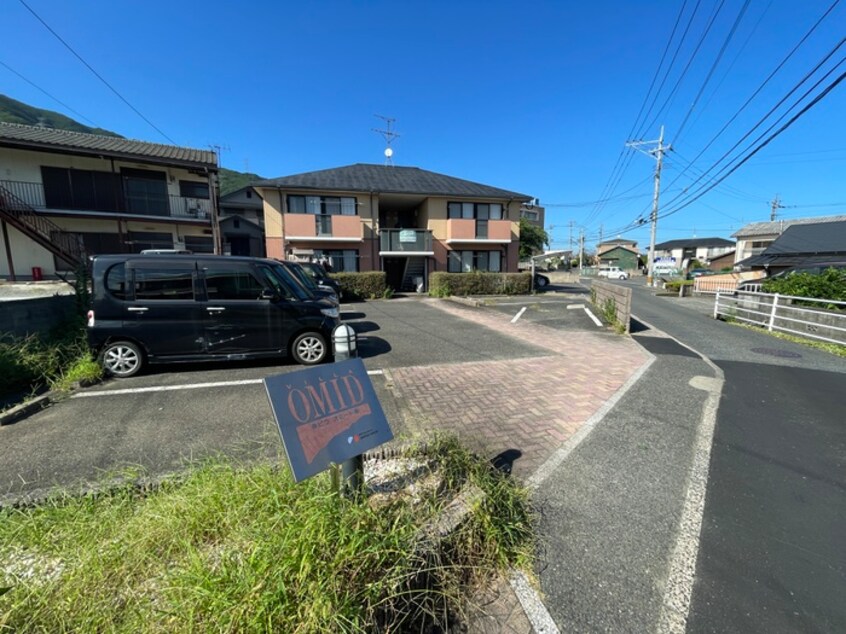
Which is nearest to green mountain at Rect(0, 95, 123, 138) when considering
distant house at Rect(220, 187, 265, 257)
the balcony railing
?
distant house at Rect(220, 187, 265, 257)

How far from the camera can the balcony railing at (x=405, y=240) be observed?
20078 millimetres

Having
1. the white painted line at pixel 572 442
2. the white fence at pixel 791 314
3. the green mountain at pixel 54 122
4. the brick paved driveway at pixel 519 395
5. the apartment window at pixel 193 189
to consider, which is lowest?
the white painted line at pixel 572 442

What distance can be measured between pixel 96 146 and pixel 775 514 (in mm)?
23970

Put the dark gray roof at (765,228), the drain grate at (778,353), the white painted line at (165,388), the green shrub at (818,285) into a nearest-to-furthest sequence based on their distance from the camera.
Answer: the white painted line at (165,388) < the drain grate at (778,353) < the green shrub at (818,285) < the dark gray roof at (765,228)

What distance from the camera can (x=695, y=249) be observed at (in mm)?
62938

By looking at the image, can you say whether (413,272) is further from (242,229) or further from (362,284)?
(242,229)

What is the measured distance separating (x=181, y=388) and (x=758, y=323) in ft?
45.7

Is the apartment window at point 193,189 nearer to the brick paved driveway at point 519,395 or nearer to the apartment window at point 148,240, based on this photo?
the apartment window at point 148,240

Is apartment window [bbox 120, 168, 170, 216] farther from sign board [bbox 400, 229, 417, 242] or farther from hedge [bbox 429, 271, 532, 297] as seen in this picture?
hedge [bbox 429, 271, 532, 297]

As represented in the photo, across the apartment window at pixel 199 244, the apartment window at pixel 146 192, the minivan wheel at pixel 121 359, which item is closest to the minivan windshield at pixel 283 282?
the minivan wheel at pixel 121 359

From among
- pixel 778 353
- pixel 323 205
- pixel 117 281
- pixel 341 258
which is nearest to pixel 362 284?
pixel 341 258

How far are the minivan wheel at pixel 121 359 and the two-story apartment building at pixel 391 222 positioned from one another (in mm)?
13172

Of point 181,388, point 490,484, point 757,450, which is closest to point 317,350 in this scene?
point 181,388

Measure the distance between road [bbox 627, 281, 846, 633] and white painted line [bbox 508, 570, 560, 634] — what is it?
0.70 meters
